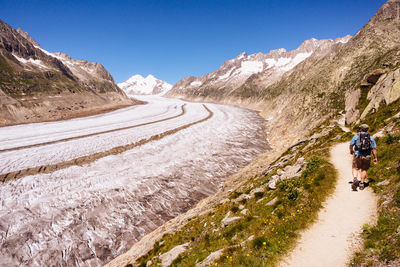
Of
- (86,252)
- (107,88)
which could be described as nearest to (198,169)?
(86,252)

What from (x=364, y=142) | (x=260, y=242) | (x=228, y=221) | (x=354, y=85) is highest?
(x=354, y=85)

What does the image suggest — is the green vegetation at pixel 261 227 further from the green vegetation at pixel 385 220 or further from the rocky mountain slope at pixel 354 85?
the rocky mountain slope at pixel 354 85

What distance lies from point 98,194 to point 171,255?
13.5m

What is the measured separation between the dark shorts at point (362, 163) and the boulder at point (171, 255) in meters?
9.06

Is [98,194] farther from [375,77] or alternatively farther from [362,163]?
[375,77]

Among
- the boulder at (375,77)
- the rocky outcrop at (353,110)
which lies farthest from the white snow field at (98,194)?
the boulder at (375,77)

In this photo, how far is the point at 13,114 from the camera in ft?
205

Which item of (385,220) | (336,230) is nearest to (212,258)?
(336,230)

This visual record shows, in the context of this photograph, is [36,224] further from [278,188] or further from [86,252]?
[278,188]

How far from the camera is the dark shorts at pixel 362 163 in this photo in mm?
9023

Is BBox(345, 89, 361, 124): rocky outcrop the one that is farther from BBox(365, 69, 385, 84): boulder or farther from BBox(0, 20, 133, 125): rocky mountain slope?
BBox(0, 20, 133, 125): rocky mountain slope

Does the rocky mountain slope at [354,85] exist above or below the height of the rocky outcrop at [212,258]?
above

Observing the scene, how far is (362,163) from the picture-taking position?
9188mm

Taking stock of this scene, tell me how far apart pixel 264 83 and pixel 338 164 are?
152519mm
